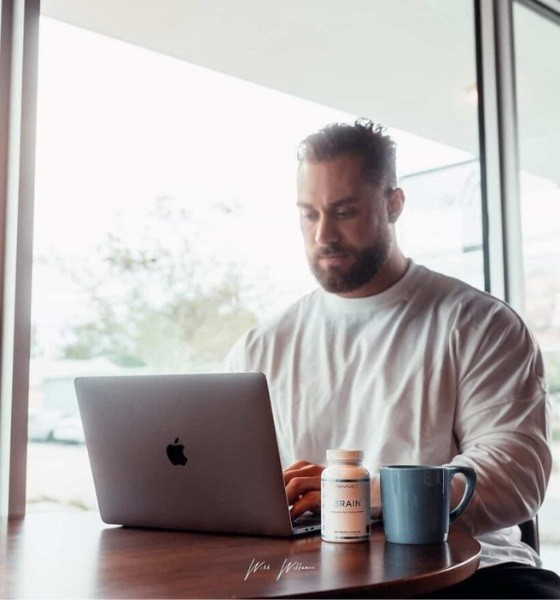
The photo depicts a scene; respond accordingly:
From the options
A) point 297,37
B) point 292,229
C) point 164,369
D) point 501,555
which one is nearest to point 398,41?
point 297,37

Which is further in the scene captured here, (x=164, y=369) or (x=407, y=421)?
(x=164, y=369)

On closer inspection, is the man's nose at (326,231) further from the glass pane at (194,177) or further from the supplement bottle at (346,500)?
the supplement bottle at (346,500)

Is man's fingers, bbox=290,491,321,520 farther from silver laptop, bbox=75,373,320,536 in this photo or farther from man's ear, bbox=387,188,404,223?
man's ear, bbox=387,188,404,223

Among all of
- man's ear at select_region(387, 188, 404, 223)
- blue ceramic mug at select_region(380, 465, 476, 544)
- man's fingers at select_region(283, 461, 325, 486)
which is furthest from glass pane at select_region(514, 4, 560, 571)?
blue ceramic mug at select_region(380, 465, 476, 544)

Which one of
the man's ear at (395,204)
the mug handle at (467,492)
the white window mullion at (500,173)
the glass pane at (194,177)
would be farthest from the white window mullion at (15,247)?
the white window mullion at (500,173)

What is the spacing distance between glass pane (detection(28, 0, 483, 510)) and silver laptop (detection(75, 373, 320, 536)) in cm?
54

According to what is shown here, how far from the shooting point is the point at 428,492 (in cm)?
118

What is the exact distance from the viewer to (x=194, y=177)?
238cm

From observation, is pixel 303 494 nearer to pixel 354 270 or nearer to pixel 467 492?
pixel 467 492

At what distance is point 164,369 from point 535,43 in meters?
1.83

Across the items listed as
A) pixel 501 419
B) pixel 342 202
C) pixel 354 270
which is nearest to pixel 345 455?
pixel 501 419

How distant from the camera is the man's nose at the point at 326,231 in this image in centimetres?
198

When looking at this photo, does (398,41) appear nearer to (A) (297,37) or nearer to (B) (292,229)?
(A) (297,37)

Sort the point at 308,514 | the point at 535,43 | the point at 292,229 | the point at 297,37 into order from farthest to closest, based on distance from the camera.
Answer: the point at 535,43
the point at 297,37
the point at 292,229
the point at 308,514
